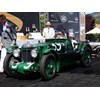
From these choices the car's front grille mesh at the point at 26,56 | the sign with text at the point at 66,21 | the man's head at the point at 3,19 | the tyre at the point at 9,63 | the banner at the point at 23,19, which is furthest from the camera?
the sign with text at the point at 66,21

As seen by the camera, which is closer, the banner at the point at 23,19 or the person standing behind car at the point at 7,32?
the person standing behind car at the point at 7,32

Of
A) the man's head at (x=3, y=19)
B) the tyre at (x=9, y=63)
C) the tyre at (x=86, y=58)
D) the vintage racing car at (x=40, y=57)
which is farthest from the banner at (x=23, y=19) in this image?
the tyre at (x=9, y=63)

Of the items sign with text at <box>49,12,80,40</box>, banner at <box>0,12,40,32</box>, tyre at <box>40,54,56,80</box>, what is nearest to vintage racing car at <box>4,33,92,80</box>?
tyre at <box>40,54,56,80</box>

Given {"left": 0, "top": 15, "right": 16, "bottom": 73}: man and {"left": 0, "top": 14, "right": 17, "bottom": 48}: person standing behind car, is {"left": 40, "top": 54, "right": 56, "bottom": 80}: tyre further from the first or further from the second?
{"left": 0, "top": 14, "right": 17, "bottom": 48}: person standing behind car

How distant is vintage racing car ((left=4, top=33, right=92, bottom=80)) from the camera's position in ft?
26.4

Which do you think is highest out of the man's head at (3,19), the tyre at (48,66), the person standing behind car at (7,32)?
the man's head at (3,19)

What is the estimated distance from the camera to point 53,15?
1817cm

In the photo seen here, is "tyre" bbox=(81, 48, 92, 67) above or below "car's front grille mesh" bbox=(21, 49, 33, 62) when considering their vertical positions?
below

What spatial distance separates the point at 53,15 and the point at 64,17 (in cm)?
242

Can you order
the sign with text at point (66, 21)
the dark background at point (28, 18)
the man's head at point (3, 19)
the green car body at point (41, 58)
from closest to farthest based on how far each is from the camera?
1. the green car body at point (41, 58)
2. the man's head at point (3, 19)
3. the dark background at point (28, 18)
4. the sign with text at point (66, 21)

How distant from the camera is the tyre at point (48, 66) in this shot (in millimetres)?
7838

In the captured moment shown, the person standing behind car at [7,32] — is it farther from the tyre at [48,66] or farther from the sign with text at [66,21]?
the tyre at [48,66]

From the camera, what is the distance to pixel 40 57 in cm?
822

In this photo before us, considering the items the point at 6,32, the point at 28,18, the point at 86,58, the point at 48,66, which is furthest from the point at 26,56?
the point at 28,18
